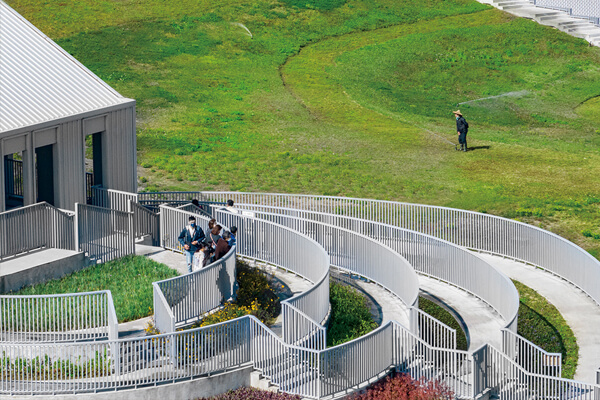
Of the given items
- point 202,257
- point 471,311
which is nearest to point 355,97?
point 471,311

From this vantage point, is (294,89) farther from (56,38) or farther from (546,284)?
(546,284)

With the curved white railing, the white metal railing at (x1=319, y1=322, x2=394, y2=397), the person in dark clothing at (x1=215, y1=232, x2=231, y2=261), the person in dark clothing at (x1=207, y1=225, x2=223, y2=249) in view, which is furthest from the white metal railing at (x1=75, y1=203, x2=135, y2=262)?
the white metal railing at (x1=319, y1=322, x2=394, y2=397)

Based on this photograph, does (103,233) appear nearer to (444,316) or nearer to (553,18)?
(444,316)

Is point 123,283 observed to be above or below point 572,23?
below

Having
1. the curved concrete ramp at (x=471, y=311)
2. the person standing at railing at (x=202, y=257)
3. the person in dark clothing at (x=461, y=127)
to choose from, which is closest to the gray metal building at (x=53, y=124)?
the person standing at railing at (x=202, y=257)

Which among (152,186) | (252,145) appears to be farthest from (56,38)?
(152,186)

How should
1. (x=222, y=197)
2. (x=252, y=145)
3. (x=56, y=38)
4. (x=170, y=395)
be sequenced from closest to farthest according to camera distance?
(x=170, y=395) < (x=222, y=197) < (x=252, y=145) < (x=56, y=38)
